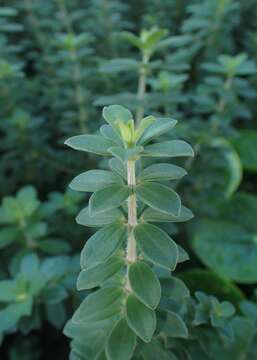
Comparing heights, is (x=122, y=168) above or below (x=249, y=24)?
below

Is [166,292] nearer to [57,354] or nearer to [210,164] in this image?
[57,354]

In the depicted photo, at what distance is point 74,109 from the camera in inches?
57.1

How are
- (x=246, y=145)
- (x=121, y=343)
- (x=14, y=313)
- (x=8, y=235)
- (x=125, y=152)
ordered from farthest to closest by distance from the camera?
(x=246, y=145), (x=8, y=235), (x=14, y=313), (x=121, y=343), (x=125, y=152)

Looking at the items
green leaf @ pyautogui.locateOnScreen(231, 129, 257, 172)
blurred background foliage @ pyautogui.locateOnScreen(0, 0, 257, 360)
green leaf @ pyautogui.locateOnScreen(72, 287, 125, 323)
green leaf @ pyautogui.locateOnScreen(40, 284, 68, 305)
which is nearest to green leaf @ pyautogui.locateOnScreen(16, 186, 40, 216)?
blurred background foliage @ pyautogui.locateOnScreen(0, 0, 257, 360)

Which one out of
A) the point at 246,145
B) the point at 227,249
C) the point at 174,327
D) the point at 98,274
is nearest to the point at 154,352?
the point at 174,327

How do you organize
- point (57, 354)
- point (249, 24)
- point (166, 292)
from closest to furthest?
point (166, 292), point (57, 354), point (249, 24)

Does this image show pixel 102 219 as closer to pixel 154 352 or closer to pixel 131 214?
pixel 131 214

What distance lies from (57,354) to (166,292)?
0.59 metres

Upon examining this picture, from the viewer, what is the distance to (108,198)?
0.52m

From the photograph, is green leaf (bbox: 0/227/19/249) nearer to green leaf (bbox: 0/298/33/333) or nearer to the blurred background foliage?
the blurred background foliage

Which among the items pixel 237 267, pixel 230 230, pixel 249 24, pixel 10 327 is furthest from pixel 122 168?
pixel 249 24

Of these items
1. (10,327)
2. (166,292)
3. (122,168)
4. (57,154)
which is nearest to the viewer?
(122,168)

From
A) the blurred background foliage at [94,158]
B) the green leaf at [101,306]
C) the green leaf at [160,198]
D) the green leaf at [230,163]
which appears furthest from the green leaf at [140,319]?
the green leaf at [230,163]

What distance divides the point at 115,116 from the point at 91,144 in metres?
0.05
